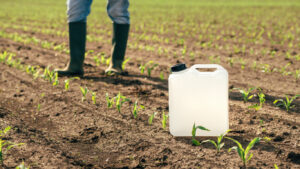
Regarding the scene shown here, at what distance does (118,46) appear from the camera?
4453 millimetres

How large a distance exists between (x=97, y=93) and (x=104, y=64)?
1641 millimetres

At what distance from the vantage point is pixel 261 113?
296 centimetres

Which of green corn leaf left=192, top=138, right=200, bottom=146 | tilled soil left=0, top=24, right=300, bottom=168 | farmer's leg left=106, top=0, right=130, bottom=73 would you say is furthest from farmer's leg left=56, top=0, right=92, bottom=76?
green corn leaf left=192, top=138, right=200, bottom=146

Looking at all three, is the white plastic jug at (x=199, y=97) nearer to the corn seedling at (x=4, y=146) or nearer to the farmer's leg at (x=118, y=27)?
the corn seedling at (x=4, y=146)

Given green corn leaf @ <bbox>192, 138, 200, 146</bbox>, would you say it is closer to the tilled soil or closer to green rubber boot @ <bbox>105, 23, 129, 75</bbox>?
the tilled soil

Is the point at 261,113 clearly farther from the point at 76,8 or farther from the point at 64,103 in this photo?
the point at 76,8

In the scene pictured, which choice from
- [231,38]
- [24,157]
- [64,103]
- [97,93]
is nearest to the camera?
[24,157]

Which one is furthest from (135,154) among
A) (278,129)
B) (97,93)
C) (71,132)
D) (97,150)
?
(97,93)

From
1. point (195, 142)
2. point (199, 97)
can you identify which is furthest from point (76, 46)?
point (195, 142)

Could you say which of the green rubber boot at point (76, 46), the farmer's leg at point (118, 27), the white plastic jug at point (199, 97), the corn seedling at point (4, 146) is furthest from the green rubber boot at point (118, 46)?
the white plastic jug at point (199, 97)

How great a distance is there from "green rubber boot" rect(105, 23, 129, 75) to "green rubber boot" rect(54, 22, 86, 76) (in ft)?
1.23

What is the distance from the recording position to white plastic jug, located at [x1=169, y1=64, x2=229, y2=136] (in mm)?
2404

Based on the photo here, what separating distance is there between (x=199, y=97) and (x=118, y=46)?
7.30ft

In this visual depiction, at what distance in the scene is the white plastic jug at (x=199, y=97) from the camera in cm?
240
